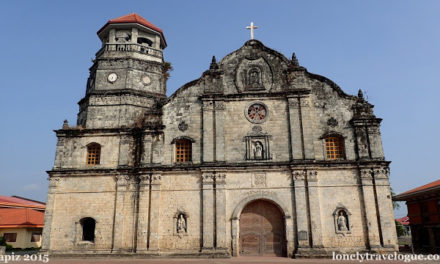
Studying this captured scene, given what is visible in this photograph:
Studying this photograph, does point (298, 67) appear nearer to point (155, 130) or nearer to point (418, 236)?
point (155, 130)

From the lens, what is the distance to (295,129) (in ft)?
66.5

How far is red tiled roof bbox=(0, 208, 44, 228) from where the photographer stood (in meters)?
28.6

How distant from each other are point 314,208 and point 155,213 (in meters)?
9.17

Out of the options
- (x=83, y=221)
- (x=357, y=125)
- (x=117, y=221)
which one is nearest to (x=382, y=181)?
(x=357, y=125)

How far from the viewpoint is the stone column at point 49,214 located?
19.5 meters

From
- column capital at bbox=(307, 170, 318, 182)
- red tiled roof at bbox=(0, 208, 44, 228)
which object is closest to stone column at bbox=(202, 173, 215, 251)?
column capital at bbox=(307, 170, 318, 182)

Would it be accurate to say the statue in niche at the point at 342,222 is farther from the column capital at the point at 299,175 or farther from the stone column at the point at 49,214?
the stone column at the point at 49,214

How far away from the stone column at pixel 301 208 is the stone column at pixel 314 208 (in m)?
0.29

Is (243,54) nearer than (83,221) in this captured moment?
No

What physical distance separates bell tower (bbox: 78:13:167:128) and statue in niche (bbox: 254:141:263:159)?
23.1 feet

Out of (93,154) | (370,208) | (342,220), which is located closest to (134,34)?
(93,154)

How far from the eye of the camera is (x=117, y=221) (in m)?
19.7

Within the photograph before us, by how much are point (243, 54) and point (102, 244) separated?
1479 centimetres

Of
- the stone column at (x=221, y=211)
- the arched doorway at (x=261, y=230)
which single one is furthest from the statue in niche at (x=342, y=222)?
the stone column at (x=221, y=211)
